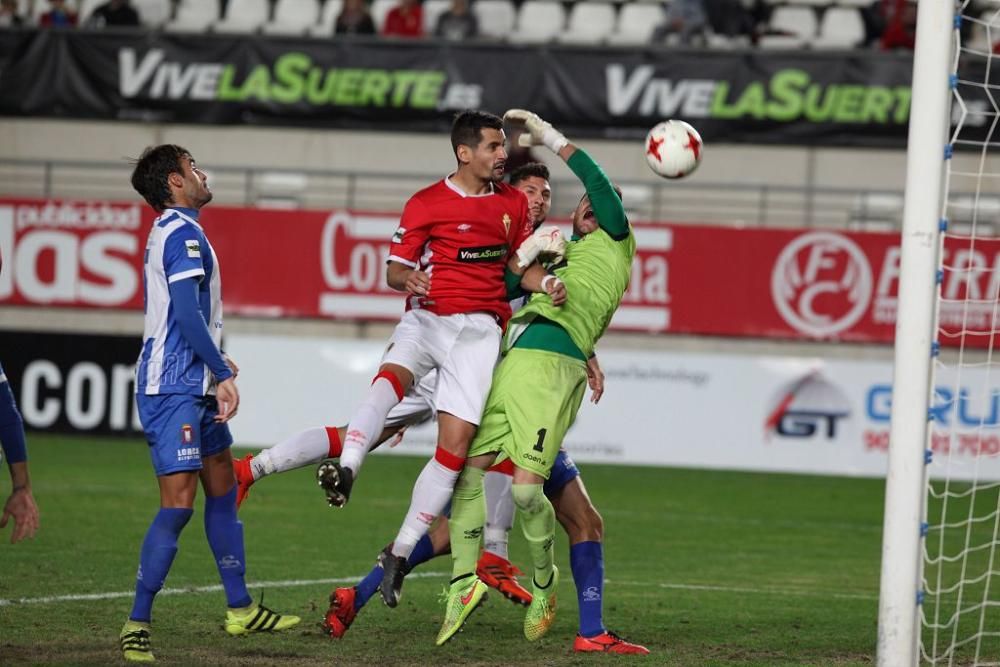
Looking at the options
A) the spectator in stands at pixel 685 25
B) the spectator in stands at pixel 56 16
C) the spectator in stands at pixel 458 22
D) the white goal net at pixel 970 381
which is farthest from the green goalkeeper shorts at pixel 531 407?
the spectator in stands at pixel 56 16

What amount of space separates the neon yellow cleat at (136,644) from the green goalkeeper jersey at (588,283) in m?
2.17

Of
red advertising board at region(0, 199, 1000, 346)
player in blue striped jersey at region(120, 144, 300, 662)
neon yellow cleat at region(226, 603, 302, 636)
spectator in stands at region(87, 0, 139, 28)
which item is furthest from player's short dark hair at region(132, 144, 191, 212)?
spectator in stands at region(87, 0, 139, 28)

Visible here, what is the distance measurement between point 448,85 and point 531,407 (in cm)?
1302

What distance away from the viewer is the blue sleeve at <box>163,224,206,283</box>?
6.39m

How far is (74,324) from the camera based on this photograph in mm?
18469

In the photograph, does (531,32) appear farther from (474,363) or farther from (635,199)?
(474,363)

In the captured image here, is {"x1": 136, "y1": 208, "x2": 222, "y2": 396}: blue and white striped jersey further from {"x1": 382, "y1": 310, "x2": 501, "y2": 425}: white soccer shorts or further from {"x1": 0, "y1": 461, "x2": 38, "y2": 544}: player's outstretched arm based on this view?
{"x1": 382, "y1": 310, "x2": 501, "y2": 425}: white soccer shorts

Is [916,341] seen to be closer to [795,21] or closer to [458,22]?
[458,22]

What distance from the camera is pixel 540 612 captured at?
284 inches

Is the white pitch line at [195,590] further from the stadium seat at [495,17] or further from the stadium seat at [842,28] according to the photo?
the stadium seat at [842,28]

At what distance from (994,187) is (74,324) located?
11419 millimetres

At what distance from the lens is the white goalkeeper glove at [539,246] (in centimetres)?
714

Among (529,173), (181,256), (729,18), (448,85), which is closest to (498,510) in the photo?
(529,173)

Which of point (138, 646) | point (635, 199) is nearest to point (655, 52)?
point (635, 199)
